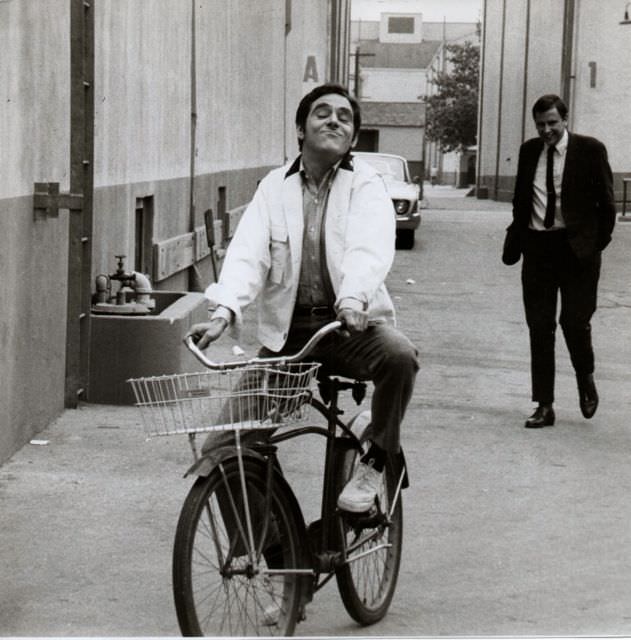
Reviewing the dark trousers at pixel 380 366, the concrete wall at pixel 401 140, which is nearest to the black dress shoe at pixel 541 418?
the dark trousers at pixel 380 366

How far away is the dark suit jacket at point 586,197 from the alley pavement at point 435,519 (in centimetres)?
109

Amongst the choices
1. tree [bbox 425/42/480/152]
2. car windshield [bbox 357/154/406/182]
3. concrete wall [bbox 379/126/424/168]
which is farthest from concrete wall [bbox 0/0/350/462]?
concrete wall [bbox 379/126/424/168]

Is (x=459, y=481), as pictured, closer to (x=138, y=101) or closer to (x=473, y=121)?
(x=138, y=101)

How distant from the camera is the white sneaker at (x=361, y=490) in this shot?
4.90 meters

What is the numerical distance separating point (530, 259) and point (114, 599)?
169 inches

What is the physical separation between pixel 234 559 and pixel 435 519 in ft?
8.07

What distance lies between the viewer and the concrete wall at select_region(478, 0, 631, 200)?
141 feet

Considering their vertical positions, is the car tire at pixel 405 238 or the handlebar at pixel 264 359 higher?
the handlebar at pixel 264 359

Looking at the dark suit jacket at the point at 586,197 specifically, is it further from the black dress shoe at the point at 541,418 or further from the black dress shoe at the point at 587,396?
the black dress shoe at the point at 541,418

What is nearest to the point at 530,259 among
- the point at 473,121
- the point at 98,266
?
the point at 98,266

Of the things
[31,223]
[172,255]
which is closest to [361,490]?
[31,223]

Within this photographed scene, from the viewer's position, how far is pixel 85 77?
29.8 ft

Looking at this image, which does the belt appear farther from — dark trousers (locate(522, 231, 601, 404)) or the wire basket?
dark trousers (locate(522, 231, 601, 404))

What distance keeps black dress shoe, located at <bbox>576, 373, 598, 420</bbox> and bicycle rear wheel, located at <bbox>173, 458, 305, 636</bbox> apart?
15.8 ft
